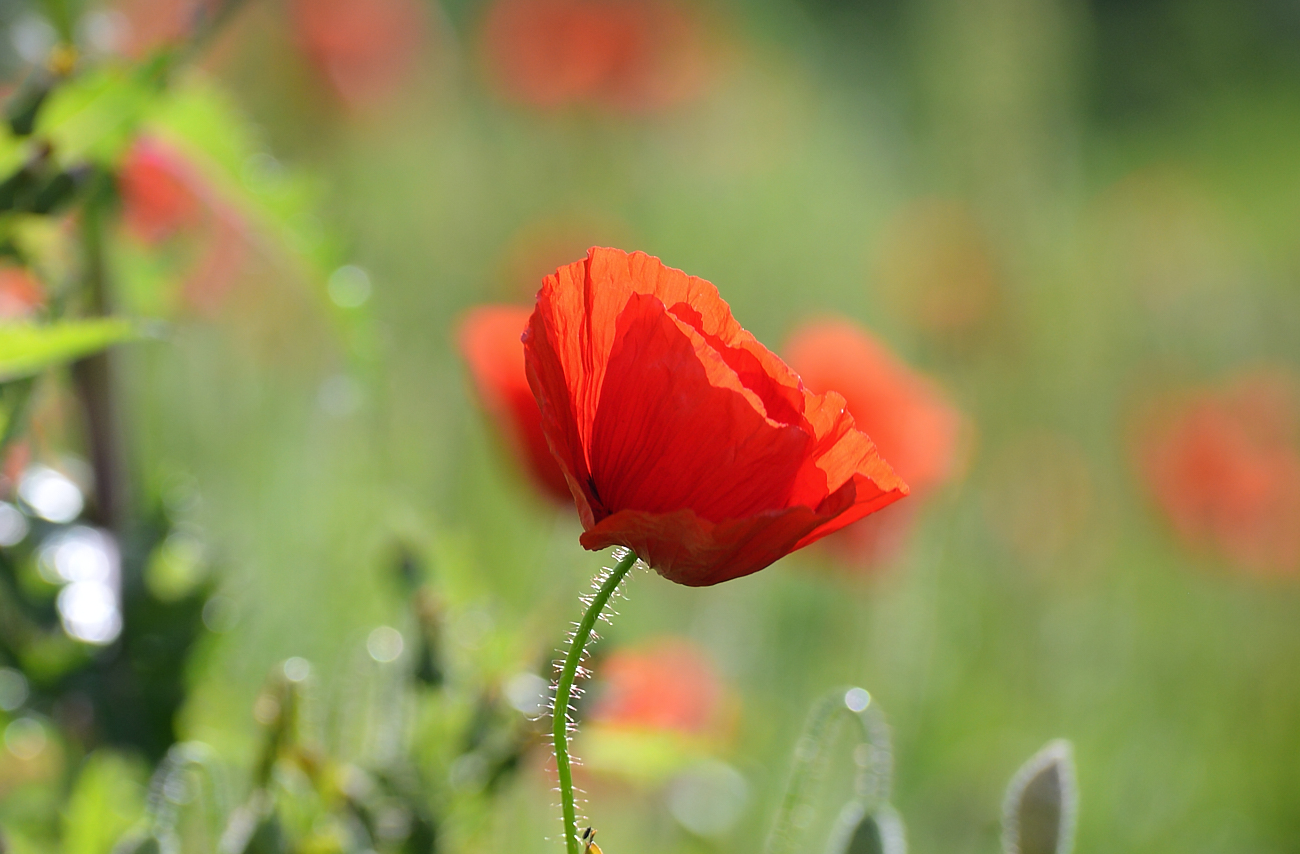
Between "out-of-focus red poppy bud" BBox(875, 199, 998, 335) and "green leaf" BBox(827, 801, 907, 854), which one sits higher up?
"out-of-focus red poppy bud" BBox(875, 199, 998, 335)

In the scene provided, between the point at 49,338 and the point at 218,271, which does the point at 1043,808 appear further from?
the point at 218,271

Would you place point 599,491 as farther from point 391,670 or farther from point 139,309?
point 139,309

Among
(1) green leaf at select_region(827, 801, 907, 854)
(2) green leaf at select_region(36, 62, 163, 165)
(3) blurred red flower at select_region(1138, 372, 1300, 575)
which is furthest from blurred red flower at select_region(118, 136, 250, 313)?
(3) blurred red flower at select_region(1138, 372, 1300, 575)

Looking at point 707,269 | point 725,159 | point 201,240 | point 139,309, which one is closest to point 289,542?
point 201,240

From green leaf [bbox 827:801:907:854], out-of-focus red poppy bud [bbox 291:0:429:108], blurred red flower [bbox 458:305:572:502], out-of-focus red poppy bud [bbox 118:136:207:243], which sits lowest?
green leaf [bbox 827:801:907:854]

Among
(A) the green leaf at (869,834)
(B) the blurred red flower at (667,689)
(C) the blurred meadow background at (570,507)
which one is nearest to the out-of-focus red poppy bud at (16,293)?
(C) the blurred meadow background at (570,507)

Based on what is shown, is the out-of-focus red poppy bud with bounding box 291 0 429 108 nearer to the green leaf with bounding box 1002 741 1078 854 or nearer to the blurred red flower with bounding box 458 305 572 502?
the blurred red flower with bounding box 458 305 572 502

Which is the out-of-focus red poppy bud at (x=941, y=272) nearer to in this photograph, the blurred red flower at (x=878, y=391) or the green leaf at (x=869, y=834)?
the blurred red flower at (x=878, y=391)
